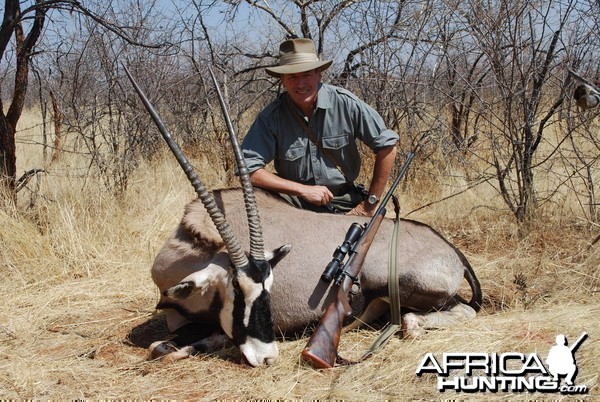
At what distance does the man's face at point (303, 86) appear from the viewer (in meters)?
4.54

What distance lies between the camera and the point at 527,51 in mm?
5762

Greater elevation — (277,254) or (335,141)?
(335,141)

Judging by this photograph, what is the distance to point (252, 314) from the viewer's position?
3.50 m

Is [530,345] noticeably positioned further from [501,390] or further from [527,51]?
[527,51]

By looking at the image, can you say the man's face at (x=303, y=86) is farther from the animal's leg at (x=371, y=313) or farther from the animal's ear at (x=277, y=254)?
the animal's leg at (x=371, y=313)

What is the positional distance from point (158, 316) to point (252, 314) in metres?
1.26

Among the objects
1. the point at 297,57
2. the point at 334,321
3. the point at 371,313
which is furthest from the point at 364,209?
the point at 334,321

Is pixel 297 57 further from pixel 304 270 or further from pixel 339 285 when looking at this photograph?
pixel 339 285

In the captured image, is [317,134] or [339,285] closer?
[339,285]

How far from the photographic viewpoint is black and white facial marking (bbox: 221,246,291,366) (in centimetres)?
349

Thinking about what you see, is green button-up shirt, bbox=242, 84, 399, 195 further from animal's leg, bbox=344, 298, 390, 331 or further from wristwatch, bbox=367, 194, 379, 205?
animal's leg, bbox=344, 298, 390, 331

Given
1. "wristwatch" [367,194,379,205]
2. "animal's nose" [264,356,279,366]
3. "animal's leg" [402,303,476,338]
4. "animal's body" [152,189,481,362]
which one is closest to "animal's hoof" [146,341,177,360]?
"animal's body" [152,189,481,362]

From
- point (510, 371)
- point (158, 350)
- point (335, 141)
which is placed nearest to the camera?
point (510, 371)

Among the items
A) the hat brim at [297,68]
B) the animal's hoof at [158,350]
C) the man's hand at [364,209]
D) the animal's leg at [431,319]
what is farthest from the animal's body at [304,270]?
the hat brim at [297,68]
